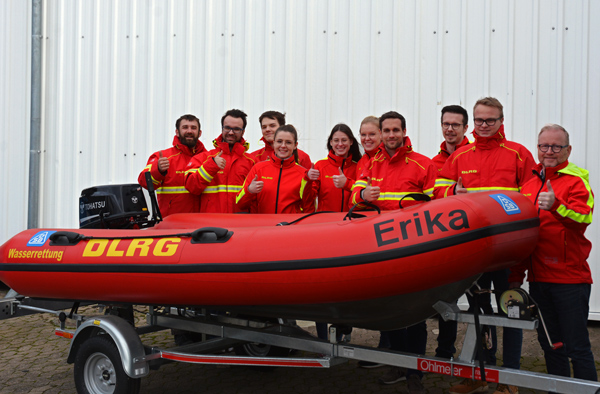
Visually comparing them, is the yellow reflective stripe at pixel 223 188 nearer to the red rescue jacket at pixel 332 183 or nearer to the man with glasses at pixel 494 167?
the red rescue jacket at pixel 332 183

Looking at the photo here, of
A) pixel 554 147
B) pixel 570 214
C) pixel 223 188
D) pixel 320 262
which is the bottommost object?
pixel 320 262

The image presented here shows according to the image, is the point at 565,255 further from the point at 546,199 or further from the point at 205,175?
the point at 205,175

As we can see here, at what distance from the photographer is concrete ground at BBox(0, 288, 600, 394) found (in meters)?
3.55

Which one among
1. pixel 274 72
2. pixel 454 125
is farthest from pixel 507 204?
pixel 274 72

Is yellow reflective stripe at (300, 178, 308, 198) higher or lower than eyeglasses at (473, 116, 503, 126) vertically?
lower

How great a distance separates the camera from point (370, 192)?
3.29m

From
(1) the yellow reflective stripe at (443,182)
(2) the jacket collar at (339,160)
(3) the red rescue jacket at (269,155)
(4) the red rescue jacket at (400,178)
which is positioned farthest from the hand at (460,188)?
(3) the red rescue jacket at (269,155)

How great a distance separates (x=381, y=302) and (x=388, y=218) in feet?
1.33

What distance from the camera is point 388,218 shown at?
2549 mm

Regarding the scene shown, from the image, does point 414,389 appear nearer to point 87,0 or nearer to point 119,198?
point 119,198

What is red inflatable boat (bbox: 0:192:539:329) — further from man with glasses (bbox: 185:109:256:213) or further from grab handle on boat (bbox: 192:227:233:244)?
man with glasses (bbox: 185:109:256:213)

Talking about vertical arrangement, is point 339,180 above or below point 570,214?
above

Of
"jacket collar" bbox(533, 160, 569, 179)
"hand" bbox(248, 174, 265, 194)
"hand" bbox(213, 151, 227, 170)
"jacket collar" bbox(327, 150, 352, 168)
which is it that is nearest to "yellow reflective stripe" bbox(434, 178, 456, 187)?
"jacket collar" bbox(533, 160, 569, 179)

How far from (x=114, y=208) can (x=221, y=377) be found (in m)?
1.40
